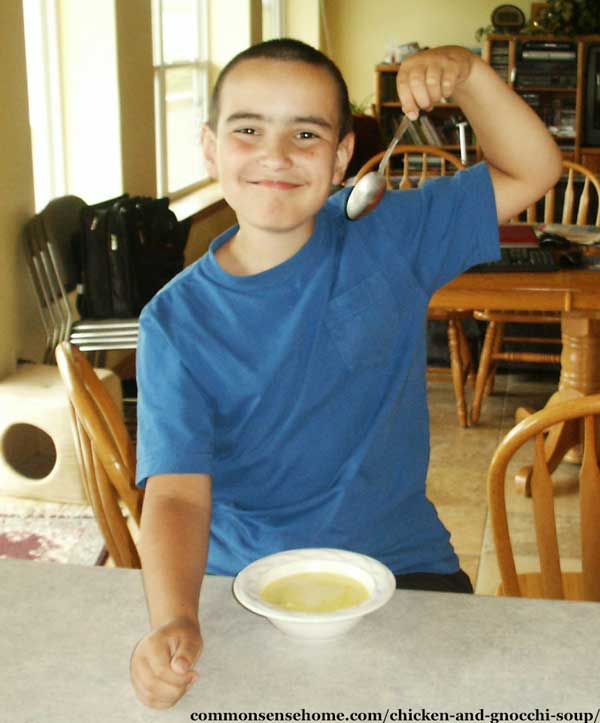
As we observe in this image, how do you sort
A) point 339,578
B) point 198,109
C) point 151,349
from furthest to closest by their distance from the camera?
point 198,109, point 151,349, point 339,578

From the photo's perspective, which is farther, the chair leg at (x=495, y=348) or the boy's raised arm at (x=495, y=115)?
the chair leg at (x=495, y=348)

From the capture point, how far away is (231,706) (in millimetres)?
772

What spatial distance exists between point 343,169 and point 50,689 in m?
0.71

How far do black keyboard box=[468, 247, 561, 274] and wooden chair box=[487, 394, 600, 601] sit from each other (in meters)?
1.28

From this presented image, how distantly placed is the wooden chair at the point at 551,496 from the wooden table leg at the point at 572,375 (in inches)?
65.0

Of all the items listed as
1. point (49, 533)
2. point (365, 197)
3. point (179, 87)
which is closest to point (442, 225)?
point (365, 197)

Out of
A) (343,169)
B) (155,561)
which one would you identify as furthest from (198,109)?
(155,561)

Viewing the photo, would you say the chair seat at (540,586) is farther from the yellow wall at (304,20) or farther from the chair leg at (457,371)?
the yellow wall at (304,20)

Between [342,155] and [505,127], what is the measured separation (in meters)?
0.20

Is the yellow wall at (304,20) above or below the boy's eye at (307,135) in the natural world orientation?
above

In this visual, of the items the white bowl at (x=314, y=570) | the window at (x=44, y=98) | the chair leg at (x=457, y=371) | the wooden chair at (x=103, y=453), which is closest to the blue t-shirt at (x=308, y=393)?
the wooden chair at (x=103, y=453)

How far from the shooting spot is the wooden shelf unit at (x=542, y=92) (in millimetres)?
6453

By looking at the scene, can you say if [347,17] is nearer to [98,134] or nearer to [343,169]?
[98,134]

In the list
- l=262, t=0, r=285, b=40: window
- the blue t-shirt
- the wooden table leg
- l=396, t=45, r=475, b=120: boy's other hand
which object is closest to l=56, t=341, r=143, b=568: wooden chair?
the blue t-shirt
